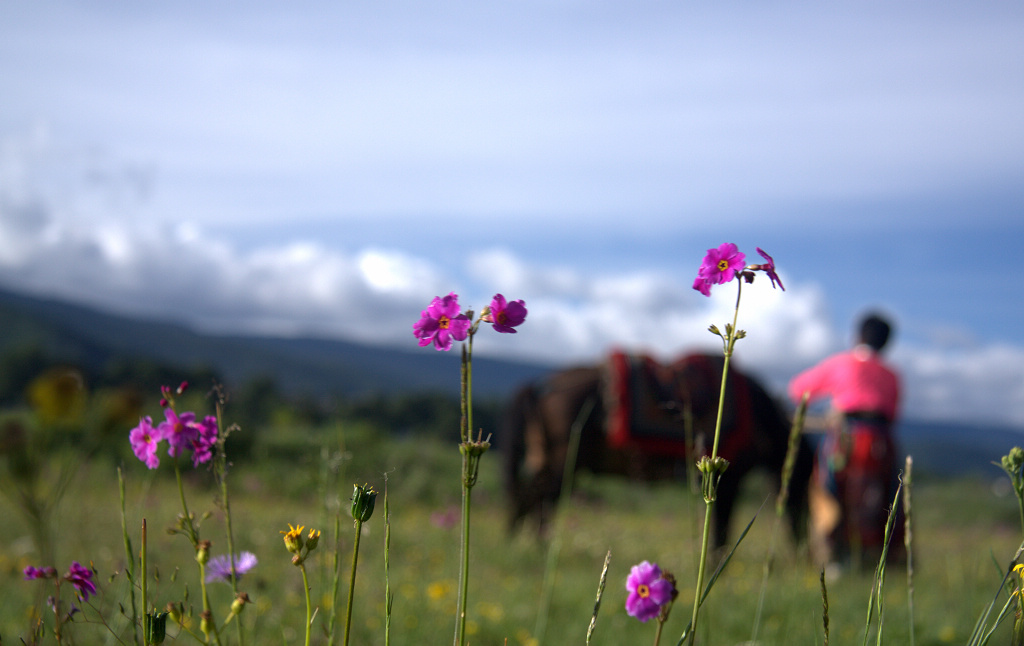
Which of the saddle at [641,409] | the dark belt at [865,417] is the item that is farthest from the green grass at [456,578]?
the dark belt at [865,417]

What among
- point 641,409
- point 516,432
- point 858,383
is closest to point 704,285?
point 641,409

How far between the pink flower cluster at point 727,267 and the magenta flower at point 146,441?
31.4 inches

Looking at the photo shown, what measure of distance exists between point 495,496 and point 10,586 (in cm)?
905

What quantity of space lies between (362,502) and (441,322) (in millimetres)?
234

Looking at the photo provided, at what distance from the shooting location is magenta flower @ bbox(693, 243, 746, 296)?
3.02ft

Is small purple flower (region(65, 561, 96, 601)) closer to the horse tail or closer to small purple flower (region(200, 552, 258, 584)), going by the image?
small purple flower (region(200, 552, 258, 584))

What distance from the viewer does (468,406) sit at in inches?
32.1

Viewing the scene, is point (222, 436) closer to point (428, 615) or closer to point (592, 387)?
point (428, 615)

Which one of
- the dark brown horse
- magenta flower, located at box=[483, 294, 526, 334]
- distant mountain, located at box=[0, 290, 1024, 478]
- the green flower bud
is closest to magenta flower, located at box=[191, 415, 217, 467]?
the green flower bud

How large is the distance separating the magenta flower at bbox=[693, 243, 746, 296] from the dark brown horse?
165 inches

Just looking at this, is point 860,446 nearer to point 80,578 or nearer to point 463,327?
point 463,327

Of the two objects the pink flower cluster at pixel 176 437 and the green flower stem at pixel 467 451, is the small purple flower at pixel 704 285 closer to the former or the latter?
the green flower stem at pixel 467 451

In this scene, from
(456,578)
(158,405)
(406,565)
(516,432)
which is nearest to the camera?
(158,405)

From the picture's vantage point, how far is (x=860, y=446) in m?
5.44
